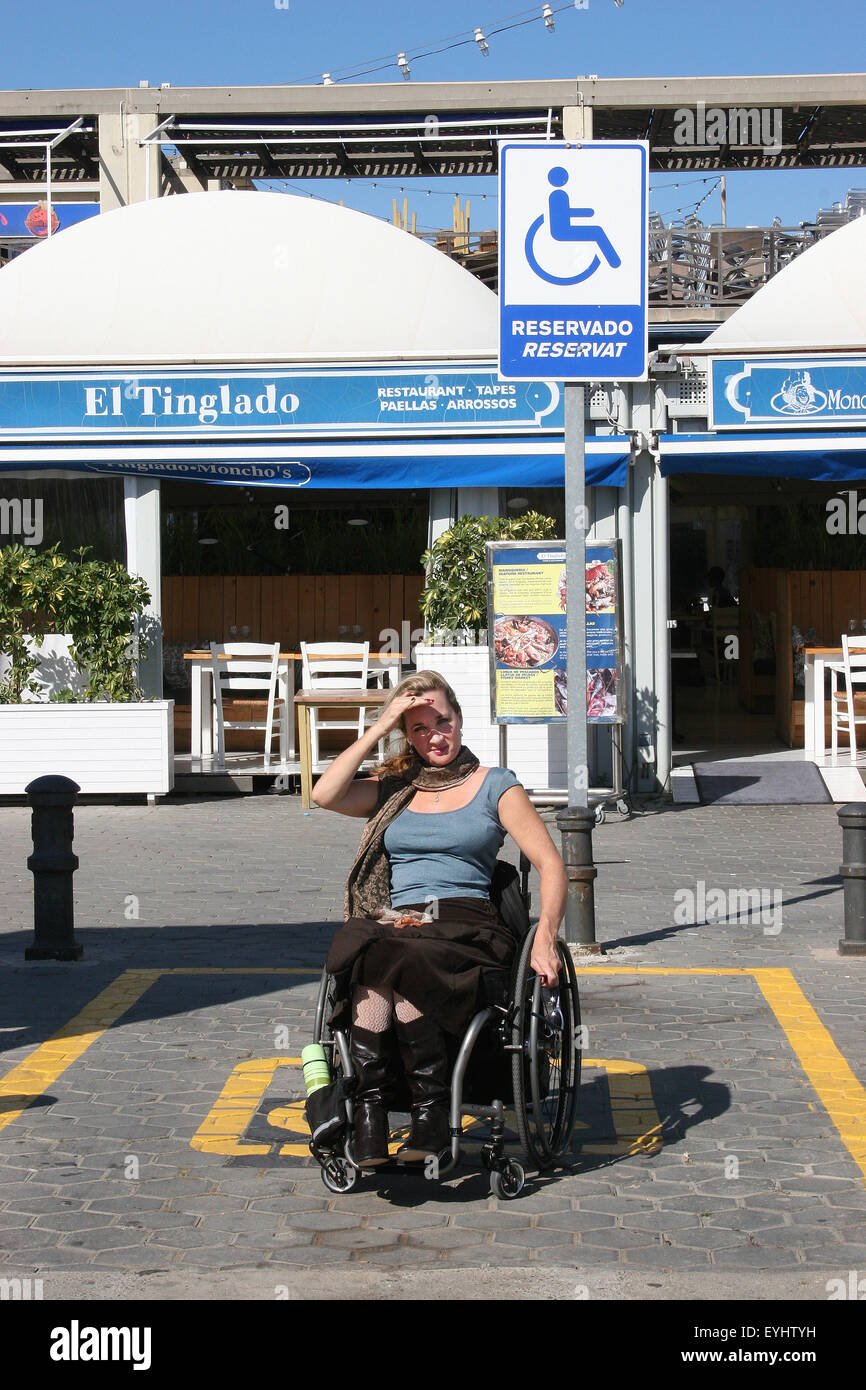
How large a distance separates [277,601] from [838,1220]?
12938 millimetres

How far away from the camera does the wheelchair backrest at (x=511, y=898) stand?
5.02 metres

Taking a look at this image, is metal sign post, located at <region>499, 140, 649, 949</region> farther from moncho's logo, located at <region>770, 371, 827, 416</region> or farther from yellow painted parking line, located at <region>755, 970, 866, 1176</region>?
moncho's logo, located at <region>770, 371, 827, 416</region>

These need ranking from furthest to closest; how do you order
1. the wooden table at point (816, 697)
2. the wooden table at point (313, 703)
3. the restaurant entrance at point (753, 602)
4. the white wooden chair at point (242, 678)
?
the restaurant entrance at point (753, 602) < the wooden table at point (816, 697) < the white wooden chair at point (242, 678) < the wooden table at point (313, 703)

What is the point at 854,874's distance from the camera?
765cm

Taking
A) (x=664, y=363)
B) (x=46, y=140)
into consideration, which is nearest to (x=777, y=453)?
(x=664, y=363)

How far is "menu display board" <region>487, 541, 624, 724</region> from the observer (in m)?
12.1

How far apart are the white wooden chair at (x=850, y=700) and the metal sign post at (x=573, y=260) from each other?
269 inches

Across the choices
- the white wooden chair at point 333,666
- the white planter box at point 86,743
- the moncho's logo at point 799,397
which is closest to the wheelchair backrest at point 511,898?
the white planter box at point 86,743

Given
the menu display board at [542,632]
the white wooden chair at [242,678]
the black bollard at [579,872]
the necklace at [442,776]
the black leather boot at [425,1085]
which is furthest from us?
the white wooden chair at [242,678]

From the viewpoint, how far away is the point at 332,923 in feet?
28.6

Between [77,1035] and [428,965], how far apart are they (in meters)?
2.42

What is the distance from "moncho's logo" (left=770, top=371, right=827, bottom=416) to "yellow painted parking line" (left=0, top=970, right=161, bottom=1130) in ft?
27.2

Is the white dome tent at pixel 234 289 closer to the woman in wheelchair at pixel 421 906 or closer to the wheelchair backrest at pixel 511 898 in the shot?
the woman in wheelchair at pixel 421 906

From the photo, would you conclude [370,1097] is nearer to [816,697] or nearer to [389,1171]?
[389,1171]
